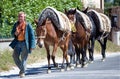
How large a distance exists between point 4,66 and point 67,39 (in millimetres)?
2478

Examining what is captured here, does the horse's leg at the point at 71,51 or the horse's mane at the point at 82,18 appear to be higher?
the horse's mane at the point at 82,18

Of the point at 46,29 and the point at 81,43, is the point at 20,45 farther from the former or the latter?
the point at 81,43

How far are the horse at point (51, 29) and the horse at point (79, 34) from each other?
1143 millimetres

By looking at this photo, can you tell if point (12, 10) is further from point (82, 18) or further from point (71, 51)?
point (82, 18)

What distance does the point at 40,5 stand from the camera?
25203mm

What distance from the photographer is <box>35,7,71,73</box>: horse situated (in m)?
16.8

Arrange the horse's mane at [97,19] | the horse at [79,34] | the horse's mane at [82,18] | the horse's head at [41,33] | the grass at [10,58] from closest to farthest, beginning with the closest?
the horse's head at [41,33], the grass at [10,58], the horse at [79,34], the horse's mane at [82,18], the horse's mane at [97,19]

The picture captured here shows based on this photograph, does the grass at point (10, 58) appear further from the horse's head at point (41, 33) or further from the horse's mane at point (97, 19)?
the horse's mane at point (97, 19)

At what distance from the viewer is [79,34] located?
19.6 m

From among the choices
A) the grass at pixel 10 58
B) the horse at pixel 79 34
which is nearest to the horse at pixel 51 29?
the horse at pixel 79 34

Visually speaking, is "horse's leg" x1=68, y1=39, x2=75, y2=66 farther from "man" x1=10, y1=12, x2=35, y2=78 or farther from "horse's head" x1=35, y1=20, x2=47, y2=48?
"man" x1=10, y1=12, x2=35, y2=78

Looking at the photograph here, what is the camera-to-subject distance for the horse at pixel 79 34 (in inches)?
766

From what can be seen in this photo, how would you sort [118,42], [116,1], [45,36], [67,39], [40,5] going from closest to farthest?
[45,36], [67,39], [40,5], [118,42], [116,1]

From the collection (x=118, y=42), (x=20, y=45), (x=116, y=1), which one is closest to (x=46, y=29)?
(x=20, y=45)
